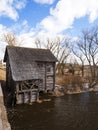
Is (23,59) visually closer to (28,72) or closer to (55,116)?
(28,72)

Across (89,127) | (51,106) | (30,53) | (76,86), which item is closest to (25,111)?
(51,106)

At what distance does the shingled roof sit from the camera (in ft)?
77.6

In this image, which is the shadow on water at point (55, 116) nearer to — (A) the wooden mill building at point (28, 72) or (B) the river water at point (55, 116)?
(B) the river water at point (55, 116)

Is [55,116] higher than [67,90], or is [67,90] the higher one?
[67,90]

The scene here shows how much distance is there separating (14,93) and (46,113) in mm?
6266

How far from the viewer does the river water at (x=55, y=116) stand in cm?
1510

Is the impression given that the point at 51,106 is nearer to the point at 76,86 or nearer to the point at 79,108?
the point at 79,108

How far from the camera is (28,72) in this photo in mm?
24531

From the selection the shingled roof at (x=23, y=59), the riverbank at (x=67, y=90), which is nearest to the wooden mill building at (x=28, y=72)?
the shingled roof at (x=23, y=59)

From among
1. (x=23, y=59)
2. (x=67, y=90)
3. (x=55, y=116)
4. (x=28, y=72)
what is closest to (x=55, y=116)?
(x=55, y=116)

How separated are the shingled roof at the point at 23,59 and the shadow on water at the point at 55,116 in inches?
156

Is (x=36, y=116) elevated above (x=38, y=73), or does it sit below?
below

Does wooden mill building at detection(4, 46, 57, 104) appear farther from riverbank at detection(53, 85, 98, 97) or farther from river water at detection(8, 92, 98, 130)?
river water at detection(8, 92, 98, 130)

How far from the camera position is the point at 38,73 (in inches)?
1013
